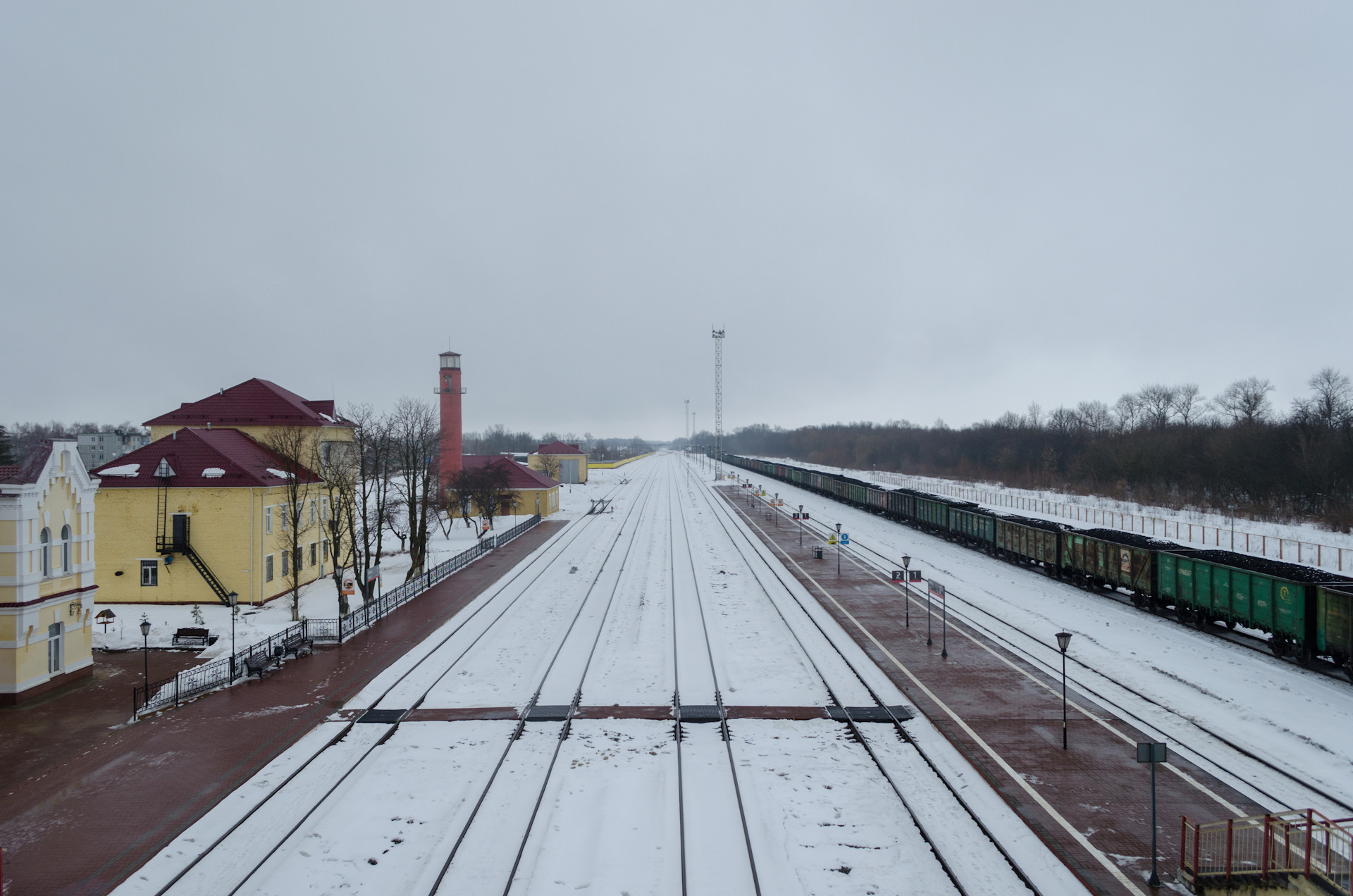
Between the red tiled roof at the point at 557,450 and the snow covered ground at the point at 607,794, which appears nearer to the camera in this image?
the snow covered ground at the point at 607,794

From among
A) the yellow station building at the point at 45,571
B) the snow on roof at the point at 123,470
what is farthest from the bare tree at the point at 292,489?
the yellow station building at the point at 45,571

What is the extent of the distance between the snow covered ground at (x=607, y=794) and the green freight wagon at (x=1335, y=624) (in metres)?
11.3

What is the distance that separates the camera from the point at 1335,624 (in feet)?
55.1

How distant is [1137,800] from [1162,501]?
193 ft

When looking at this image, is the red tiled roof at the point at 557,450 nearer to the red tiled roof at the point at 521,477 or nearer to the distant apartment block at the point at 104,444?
the red tiled roof at the point at 521,477

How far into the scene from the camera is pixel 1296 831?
394 inches

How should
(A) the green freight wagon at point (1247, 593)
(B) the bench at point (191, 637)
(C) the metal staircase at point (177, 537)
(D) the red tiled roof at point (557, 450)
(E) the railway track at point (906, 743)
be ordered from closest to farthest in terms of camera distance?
1. (E) the railway track at point (906, 743)
2. (A) the green freight wagon at point (1247, 593)
3. (B) the bench at point (191, 637)
4. (C) the metal staircase at point (177, 537)
5. (D) the red tiled roof at point (557, 450)

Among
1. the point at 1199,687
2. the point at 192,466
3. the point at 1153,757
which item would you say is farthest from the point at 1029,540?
the point at 192,466

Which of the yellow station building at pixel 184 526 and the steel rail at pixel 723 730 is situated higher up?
the yellow station building at pixel 184 526

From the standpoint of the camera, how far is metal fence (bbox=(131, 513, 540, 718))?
1661cm

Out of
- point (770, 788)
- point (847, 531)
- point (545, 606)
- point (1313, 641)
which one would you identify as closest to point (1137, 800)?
point (770, 788)

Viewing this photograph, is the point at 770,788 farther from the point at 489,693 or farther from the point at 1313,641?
the point at 1313,641

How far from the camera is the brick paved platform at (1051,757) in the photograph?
9.85m

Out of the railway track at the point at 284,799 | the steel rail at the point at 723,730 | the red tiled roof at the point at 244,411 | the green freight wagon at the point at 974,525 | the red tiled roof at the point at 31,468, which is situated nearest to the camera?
the railway track at the point at 284,799
